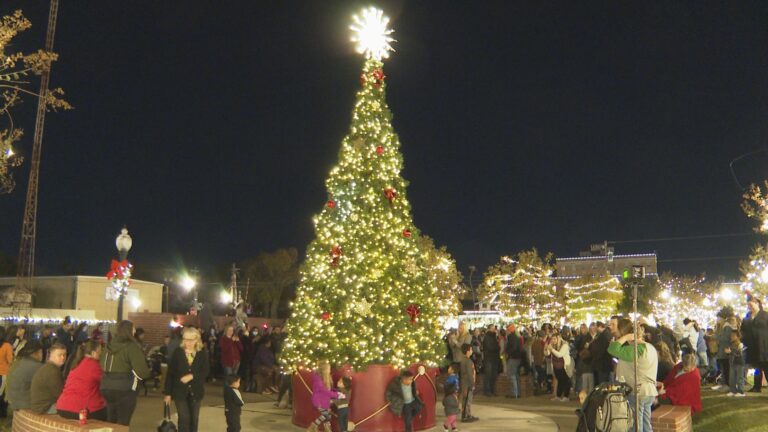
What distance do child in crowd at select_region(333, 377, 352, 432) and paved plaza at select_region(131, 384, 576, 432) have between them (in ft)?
5.58

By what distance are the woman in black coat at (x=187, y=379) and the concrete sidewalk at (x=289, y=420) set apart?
3359 millimetres

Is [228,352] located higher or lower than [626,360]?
lower

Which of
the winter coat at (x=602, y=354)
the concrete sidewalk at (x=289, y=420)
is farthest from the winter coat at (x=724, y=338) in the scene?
the concrete sidewalk at (x=289, y=420)

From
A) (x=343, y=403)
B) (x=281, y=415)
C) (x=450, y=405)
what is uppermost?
(x=343, y=403)

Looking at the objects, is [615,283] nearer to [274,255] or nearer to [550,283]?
[550,283]

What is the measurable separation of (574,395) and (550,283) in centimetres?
3924

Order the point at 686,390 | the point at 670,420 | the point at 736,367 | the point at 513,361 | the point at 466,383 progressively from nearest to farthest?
the point at 670,420 < the point at 686,390 < the point at 466,383 < the point at 736,367 < the point at 513,361

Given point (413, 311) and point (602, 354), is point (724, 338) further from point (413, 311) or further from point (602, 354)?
point (413, 311)

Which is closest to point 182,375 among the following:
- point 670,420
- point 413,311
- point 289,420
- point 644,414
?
point 413,311

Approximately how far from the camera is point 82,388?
9.35 m

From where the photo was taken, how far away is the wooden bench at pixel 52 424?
858 centimetres

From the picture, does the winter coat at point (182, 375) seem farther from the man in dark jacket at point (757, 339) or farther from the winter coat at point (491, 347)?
the winter coat at point (491, 347)

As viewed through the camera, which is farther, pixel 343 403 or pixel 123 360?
pixel 343 403

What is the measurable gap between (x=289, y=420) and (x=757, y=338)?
988 cm
